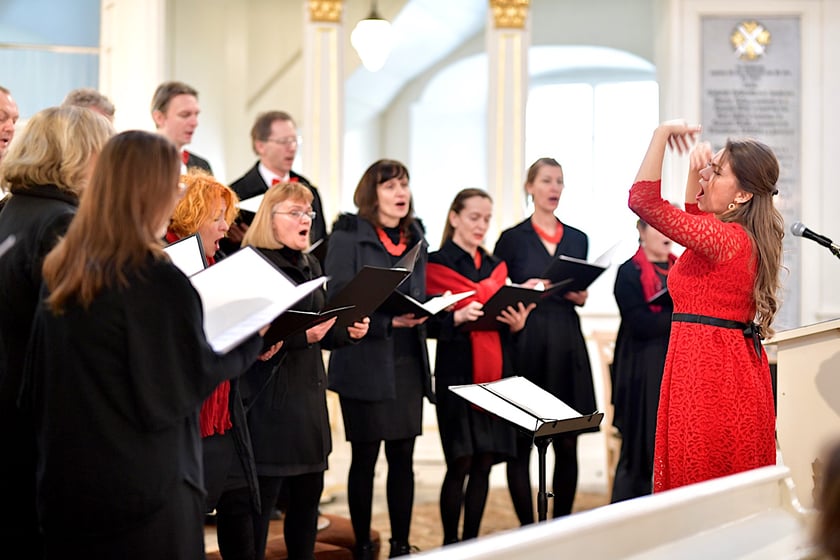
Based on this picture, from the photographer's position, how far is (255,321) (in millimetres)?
2248

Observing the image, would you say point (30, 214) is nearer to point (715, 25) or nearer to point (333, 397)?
point (333, 397)

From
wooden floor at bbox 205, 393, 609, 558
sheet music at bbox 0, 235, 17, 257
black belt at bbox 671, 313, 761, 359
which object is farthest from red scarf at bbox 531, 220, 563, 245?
sheet music at bbox 0, 235, 17, 257

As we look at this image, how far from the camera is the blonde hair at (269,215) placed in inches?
141

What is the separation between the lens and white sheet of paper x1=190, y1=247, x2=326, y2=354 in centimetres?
226

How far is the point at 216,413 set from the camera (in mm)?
3000

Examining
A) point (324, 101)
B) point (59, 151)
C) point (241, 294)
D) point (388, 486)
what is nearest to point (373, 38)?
point (324, 101)

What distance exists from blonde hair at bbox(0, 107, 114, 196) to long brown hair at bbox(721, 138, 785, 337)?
1736 mm

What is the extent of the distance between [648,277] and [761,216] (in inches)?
75.6

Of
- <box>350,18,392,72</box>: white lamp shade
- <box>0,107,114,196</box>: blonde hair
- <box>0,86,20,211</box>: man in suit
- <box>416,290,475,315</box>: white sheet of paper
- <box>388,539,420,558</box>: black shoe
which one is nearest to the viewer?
<box>0,107,114,196</box>: blonde hair

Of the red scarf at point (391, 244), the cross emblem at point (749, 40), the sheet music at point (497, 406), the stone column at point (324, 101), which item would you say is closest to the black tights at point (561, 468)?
the red scarf at point (391, 244)

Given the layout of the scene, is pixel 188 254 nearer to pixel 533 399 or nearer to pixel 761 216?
pixel 533 399

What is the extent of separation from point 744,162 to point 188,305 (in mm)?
1685

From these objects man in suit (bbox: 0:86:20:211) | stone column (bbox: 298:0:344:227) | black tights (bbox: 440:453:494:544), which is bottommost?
black tights (bbox: 440:453:494:544)

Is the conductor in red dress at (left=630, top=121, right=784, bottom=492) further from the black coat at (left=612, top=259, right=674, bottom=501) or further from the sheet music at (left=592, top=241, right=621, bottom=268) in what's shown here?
the black coat at (left=612, top=259, right=674, bottom=501)
